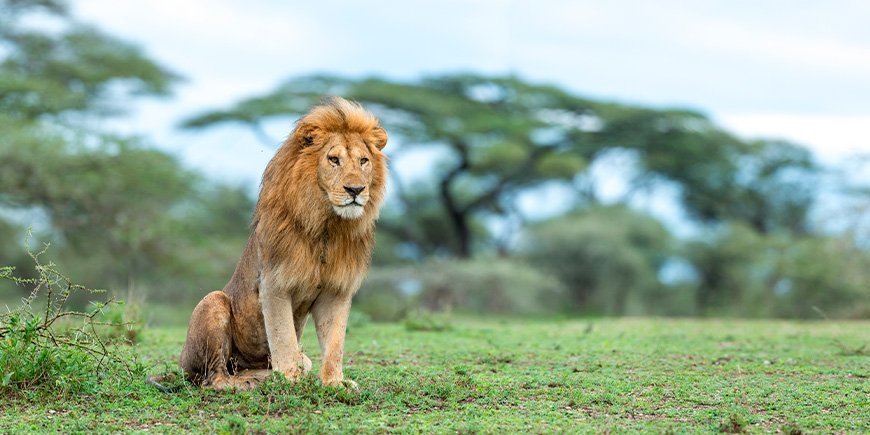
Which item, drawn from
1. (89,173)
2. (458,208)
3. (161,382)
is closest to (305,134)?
(161,382)

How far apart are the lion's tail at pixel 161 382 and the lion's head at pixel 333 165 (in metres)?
1.26

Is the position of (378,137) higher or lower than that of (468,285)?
higher

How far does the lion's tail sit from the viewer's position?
612cm

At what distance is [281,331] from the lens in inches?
234

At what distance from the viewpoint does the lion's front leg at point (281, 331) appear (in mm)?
5936

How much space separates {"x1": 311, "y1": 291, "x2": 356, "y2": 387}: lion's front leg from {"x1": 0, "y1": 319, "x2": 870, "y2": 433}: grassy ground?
163mm

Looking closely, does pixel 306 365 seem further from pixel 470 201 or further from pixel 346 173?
pixel 470 201

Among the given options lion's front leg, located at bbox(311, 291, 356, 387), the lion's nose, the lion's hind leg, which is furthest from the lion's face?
the lion's hind leg

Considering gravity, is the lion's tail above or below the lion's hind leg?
below

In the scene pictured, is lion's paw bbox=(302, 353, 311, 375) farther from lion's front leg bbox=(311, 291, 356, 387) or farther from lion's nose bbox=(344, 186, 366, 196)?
lion's nose bbox=(344, 186, 366, 196)

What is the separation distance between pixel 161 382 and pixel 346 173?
173 centimetres

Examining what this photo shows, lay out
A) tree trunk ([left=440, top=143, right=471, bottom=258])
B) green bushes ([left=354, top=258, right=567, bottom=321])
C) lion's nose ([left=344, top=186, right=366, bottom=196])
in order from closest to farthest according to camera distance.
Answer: lion's nose ([left=344, top=186, right=366, bottom=196]) < green bushes ([left=354, top=258, right=567, bottom=321]) < tree trunk ([left=440, top=143, right=471, bottom=258])

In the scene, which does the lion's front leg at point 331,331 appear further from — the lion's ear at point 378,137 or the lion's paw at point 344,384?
the lion's ear at point 378,137

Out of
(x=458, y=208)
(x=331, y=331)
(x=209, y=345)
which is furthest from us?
(x=458, y=208)
